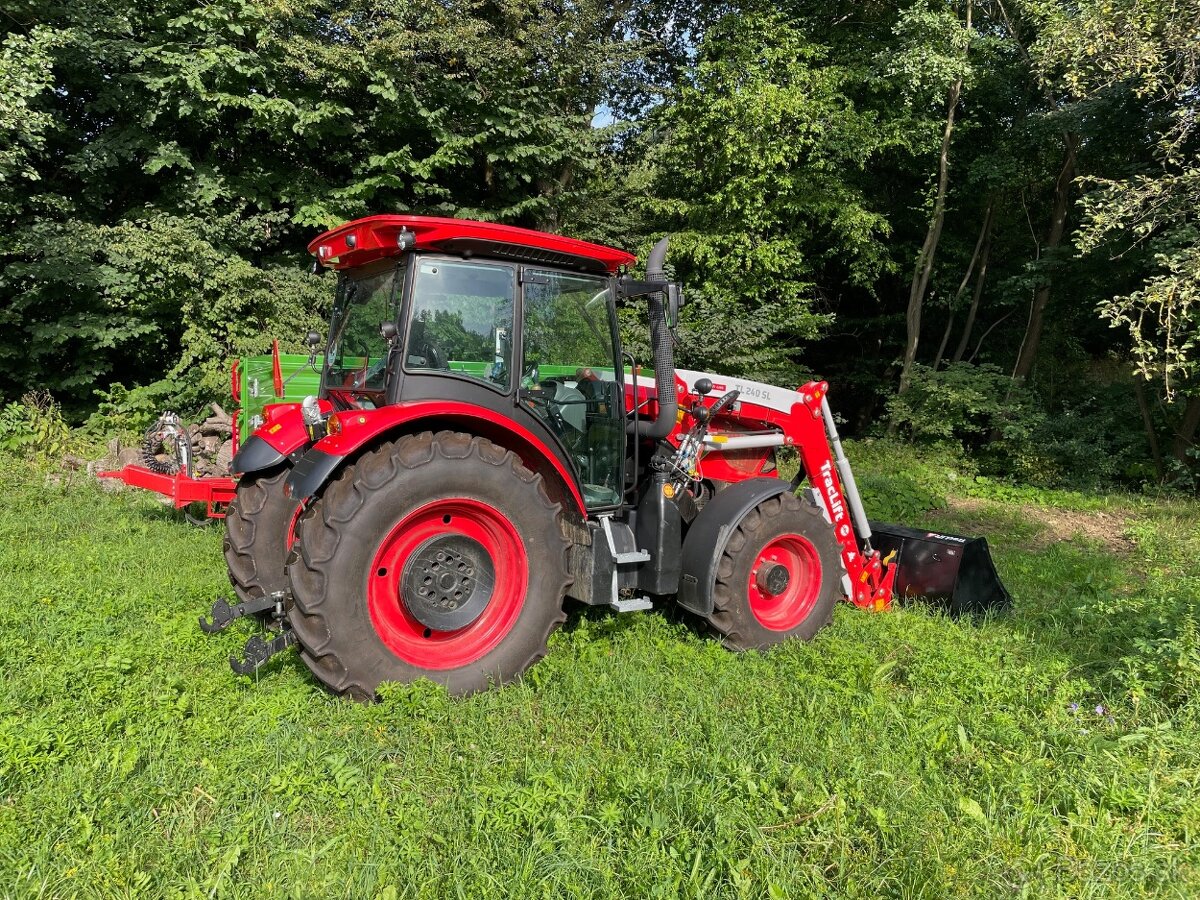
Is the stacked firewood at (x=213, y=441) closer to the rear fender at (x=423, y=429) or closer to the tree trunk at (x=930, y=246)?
the rear fender at (x=423, y=429)

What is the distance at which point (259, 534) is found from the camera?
13.0 ft

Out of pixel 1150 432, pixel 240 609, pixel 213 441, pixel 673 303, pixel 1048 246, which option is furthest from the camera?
pixel 1048 246

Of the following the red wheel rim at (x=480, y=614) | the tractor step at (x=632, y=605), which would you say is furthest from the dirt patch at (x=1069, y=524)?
the red wheel rim at (x=480, y=614)

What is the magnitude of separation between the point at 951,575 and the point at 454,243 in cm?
382

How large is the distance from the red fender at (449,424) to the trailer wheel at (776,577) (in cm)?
99

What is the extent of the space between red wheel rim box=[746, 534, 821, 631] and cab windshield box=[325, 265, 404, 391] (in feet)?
7.97

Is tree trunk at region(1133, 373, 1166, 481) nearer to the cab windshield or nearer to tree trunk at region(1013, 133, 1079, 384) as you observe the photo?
tree trunk at region(1013, 133, 1079, 384)

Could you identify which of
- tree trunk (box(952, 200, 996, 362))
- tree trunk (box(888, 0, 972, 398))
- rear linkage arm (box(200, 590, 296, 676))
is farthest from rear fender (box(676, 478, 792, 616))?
tree trunk (box(952, 200, 996, 362))

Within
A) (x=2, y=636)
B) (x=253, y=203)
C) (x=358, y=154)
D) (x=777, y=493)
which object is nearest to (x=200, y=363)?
(x=253, y=203)

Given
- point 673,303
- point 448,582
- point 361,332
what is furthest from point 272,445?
point 673,303

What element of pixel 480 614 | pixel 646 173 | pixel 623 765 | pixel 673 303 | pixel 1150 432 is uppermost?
pixel 646 173

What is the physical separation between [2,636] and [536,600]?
2.84 m

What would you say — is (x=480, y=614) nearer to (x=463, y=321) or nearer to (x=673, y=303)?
(x=463, y=321)

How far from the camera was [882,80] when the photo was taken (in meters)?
11.7
